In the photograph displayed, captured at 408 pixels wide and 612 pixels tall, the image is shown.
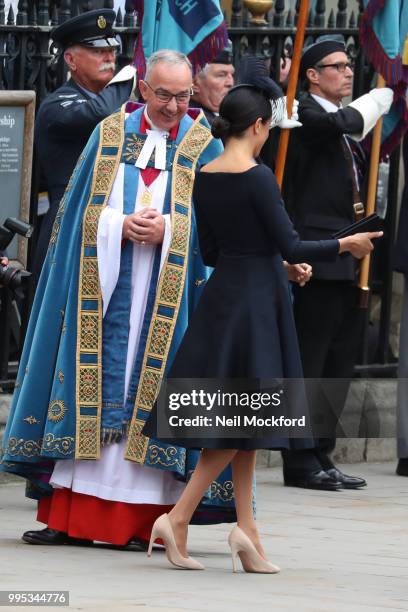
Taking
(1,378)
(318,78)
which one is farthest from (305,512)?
(318,78)

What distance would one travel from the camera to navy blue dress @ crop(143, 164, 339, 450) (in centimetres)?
698

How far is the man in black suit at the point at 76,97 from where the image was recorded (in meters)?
8.62

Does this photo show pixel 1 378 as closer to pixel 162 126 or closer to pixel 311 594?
pixel 162 126

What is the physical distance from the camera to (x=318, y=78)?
10.1 m

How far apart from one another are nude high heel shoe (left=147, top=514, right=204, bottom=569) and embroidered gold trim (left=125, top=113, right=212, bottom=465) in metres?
0.56

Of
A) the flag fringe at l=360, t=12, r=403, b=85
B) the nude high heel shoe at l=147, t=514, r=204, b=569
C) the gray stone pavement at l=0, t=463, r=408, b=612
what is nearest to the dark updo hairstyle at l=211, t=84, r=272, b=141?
the nude high heel shoe at l=147, t=514, r=204, b=569

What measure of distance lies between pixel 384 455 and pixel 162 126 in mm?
4183

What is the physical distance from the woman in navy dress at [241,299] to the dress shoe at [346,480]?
2947mm

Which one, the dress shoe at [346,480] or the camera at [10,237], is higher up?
the camera at [10,237]

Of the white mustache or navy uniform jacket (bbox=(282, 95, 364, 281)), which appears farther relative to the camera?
navy uniform jacket (bbox=(282, 95, 364, 281))

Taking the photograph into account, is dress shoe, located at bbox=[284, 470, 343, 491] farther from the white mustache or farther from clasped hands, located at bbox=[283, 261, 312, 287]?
clasped hands, located at bbox=[283, 261, 312, 287]

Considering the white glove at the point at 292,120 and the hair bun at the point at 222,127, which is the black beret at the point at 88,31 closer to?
the white glove at the point at 292,120

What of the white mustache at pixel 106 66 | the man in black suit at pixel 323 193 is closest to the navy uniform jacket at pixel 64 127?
the white mustache at pixel 106 66

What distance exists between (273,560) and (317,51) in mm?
3450
